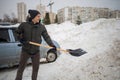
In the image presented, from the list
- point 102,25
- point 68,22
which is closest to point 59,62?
point 68,22

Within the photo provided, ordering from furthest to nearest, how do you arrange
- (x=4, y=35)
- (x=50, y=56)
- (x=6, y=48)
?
1. (x=50, y=56)
2. (x=4, y=35)
3. (x=6, y=48)

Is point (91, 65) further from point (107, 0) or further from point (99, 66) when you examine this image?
point (107, 0)

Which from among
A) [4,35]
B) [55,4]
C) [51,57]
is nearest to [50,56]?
[51,57]

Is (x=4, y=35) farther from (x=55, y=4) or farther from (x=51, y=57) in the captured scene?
(x=55, y=4)

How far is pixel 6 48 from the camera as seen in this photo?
242 inches

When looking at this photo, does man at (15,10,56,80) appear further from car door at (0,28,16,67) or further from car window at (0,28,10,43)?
car window at (0,28,10,43)

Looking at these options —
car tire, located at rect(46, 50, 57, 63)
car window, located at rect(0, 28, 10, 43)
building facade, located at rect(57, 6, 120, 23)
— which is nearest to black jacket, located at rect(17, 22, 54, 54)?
car window, located at rect(0, 28, 10, 43)

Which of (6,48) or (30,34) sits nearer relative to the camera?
(30,34)

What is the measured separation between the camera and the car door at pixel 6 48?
608 centimetres

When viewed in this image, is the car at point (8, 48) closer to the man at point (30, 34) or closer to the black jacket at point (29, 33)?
the man at point (30, 34)

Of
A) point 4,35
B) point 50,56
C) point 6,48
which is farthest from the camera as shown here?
point 50,56

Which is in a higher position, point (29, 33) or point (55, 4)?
point (55, 4)

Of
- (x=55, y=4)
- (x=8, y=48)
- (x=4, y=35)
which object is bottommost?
(x=8, y=48)

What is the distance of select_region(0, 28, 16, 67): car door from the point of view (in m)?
6.08
